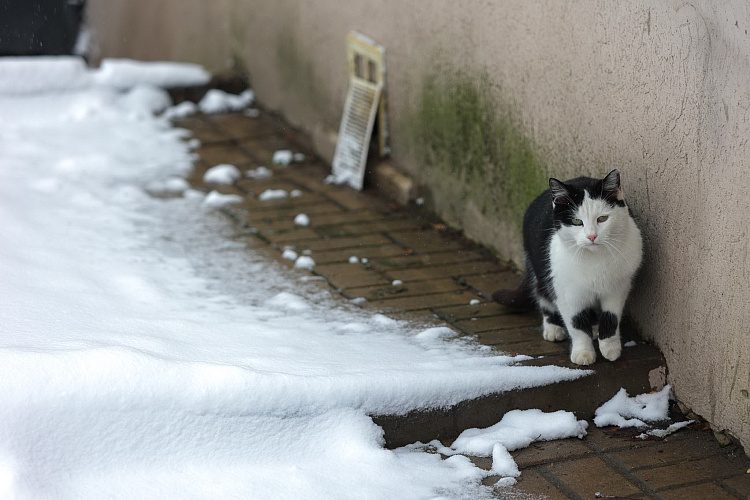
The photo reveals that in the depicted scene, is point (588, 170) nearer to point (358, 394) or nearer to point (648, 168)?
point (648, 168)

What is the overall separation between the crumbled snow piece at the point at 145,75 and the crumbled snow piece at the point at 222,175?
6.07ft

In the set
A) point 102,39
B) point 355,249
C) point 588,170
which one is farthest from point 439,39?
point 102,39

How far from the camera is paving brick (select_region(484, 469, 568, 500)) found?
254 centimetres

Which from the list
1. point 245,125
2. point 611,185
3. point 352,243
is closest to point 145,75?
point 245,125

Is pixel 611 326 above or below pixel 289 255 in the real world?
above

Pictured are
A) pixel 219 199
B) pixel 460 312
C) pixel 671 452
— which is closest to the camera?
pixel 671 452

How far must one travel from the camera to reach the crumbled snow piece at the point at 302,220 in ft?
15.9

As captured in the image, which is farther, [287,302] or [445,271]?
[445,271]

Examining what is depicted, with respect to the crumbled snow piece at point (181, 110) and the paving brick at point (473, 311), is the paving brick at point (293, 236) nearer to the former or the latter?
the paving brick at point (473, 311)

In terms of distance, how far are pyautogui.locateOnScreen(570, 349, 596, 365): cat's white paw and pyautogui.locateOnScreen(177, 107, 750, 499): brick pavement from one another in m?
0.03

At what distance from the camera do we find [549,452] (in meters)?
2.78

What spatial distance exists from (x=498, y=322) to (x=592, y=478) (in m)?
0.97

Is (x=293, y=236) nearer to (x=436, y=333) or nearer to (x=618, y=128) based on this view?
(x=436, y=333)

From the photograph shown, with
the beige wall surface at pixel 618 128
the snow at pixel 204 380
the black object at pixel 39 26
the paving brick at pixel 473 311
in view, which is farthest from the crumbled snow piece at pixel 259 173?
the black object at pixel 39 26
